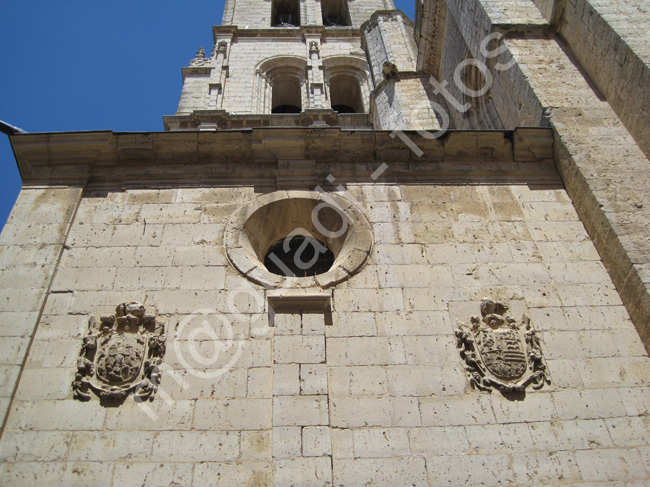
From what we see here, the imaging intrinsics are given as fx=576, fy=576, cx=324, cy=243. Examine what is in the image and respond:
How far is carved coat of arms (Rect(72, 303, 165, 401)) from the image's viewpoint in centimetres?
504

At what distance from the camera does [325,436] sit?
188 inches

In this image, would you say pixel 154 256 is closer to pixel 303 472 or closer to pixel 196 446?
pixel 196 446

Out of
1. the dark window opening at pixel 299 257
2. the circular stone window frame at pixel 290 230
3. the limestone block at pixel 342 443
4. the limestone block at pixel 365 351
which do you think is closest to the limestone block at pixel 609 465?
the limestone block at pixel 365 351

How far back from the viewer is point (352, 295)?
19.1 feet

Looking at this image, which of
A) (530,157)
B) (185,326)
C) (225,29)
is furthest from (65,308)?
(225,29)

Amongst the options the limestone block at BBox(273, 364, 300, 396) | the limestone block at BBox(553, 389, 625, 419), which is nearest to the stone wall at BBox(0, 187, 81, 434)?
the limestone block at BBox(273, 364, 300, 396)

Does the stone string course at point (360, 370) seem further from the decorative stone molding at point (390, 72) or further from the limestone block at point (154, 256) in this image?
the decorative stone molding at point (390, 72)

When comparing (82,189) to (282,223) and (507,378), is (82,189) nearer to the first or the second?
(282,223)

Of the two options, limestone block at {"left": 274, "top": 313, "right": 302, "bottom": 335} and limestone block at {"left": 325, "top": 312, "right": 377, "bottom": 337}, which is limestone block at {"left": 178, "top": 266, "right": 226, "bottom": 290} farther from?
limestone block at {"left": 325, "top": 312, "right": 377, "bottom": 337}

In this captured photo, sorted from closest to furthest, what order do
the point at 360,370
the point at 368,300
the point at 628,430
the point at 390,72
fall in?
the point at 628,430 < the point at 360,370 < the point at 368,300 < the point at 390,72

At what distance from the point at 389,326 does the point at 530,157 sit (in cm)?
328

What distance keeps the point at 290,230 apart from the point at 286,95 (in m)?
12.3

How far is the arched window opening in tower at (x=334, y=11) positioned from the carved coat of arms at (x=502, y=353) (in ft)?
67.0

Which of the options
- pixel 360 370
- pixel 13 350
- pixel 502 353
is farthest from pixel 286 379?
pixel 13 350
